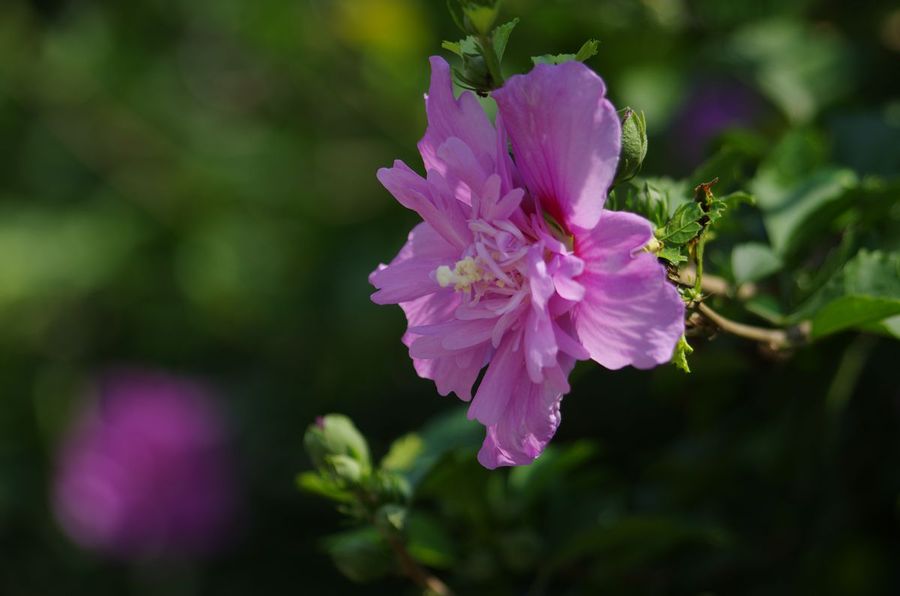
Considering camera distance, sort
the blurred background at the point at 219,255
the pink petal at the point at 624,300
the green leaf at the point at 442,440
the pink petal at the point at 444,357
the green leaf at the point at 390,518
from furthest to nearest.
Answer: the blurred background at the point at 219,255, the green leaf at the point at 442,440, the green leaf at the point at 390,518, the pink petal at the point at 444,357, the pink petal at the point at 624,300

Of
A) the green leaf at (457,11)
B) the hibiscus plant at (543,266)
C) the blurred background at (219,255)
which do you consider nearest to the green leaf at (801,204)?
the hibiscus plant at (543,266)

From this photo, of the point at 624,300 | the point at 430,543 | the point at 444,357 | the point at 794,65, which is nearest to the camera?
the point at 624,300

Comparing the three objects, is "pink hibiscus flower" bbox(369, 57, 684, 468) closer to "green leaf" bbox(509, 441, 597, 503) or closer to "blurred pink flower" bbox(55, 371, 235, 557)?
"green leaf" bbox(509, 441, 597, 503)

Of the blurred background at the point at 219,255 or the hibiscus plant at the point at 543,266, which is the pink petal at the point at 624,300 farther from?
the blurred background at the point at 219,255

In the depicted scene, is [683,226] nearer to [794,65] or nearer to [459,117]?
[459,117]

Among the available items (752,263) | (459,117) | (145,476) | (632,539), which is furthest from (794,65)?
(145,476)
